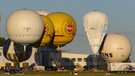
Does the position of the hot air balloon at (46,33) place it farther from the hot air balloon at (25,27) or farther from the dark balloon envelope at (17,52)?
the dark balloon envelope at (17,52)

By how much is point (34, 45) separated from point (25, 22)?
6.21 m

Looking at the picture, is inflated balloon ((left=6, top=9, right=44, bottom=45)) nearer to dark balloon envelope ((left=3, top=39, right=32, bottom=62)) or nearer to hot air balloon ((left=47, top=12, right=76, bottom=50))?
hot air balloon ((left=47, top=12, right=76, bottom=50))

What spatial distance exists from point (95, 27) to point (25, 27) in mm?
16086

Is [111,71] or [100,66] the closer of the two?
[111,71]

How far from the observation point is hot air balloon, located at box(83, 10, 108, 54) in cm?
9750

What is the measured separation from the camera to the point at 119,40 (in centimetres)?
10350

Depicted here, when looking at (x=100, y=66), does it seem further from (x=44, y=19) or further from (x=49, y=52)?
(x=44, y=19)

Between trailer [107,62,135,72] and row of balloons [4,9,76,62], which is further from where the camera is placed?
trailer [107,62,135,72]

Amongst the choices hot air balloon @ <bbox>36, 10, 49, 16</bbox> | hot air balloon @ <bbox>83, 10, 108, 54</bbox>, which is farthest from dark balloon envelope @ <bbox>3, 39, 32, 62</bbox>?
hot air balloon @ <bbox>83, 10, 108, 54</bbox>

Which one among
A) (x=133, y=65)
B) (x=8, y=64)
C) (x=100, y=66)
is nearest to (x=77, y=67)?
(x=100, y=66)

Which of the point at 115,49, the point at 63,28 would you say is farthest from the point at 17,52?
the point at 115,49

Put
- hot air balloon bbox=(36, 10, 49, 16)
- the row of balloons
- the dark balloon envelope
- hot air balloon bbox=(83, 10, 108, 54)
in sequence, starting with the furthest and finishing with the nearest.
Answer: hot air balloon bbox=(36, 10, 49, 16) < the dark balloon envelope < hot air balloon bbox=(83, 10, 108, 54) < the row of balloons

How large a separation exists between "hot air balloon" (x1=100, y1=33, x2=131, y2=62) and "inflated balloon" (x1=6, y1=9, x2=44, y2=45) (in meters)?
18.0

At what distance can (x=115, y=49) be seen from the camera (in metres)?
102
